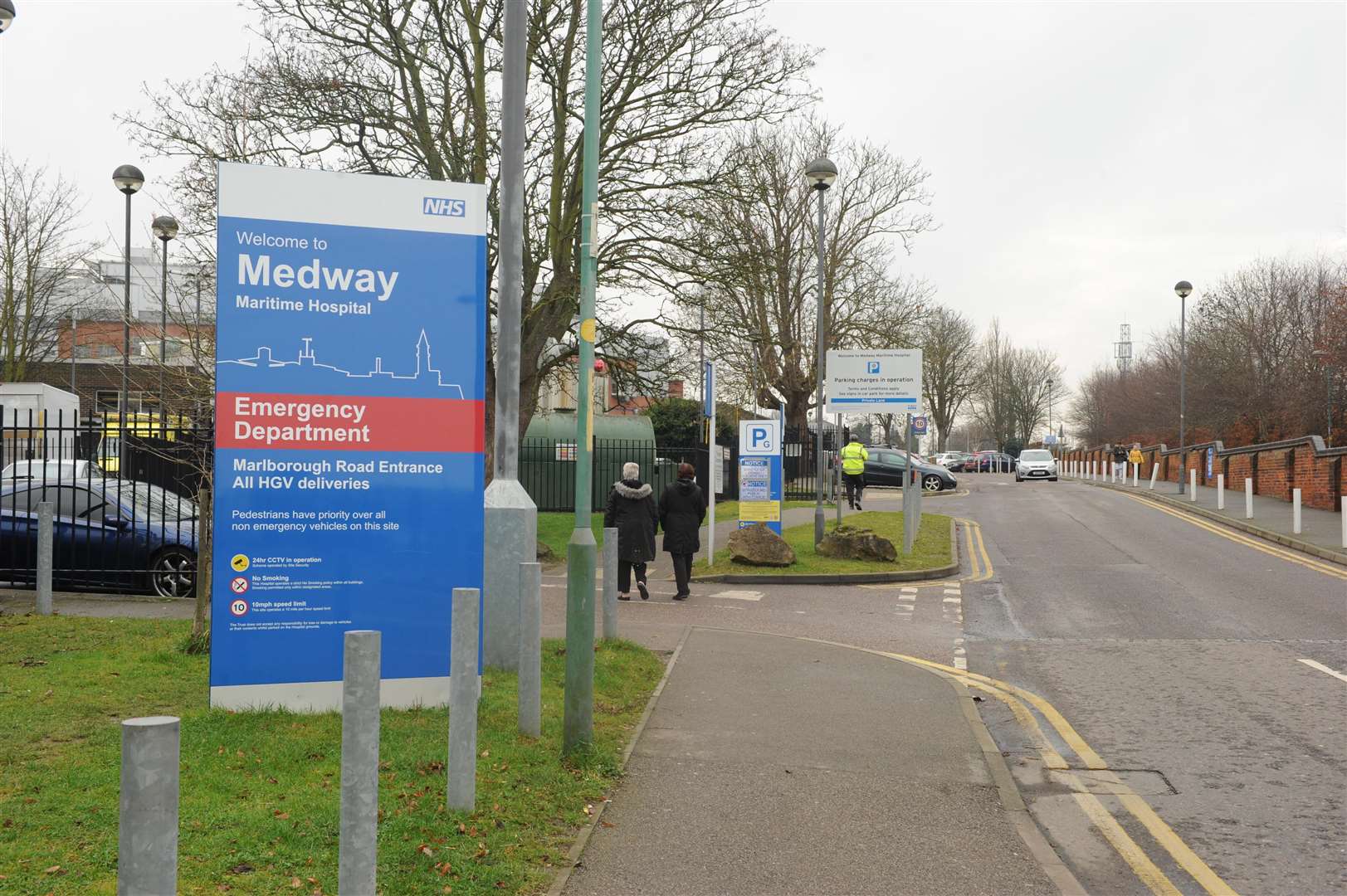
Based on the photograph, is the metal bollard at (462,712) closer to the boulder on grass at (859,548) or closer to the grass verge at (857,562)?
the grass verge at (857,562)

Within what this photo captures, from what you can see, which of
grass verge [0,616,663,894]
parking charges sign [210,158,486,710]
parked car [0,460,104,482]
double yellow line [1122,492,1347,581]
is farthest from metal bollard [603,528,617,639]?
double yellow line [1122,492,1347,581]

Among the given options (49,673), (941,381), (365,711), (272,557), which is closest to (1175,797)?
(365,711)

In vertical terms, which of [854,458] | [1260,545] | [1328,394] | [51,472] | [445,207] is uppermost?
[1328,394]

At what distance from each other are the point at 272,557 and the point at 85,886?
2977 millimetres

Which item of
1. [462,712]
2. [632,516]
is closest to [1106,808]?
[462,712]

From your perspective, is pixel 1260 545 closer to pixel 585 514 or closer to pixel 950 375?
pixel 585 514

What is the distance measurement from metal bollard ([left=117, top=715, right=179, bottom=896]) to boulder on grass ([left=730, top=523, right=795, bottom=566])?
1464 centimetres

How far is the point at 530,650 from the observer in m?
6.07

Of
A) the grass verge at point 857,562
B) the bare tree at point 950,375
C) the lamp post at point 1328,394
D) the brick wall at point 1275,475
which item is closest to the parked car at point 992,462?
the bare tree at point 950,375

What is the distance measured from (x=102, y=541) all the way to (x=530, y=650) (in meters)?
9.24

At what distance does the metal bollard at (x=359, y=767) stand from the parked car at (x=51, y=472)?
10355mm

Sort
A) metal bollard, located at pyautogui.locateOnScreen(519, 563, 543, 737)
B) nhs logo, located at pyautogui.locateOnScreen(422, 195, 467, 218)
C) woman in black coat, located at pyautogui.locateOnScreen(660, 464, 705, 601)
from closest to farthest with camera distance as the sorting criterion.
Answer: metal bollard, located at pyautogui.locateOnScreen(519, 563, 543, 737) → nhs logo, located at pyautogui.locateOnScreen(422, 195, 467, 218) → woman in black coat, located at pyautogui.locateOnScreen(660, 464, 705, 601)

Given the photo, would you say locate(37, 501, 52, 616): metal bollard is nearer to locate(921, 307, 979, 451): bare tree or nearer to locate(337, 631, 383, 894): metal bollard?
locate(337, 631, 383, 894): metal bollard

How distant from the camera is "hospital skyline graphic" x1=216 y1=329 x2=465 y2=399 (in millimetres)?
6605
